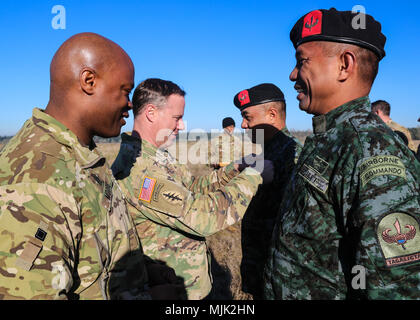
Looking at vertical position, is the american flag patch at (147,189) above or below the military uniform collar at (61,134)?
→ below

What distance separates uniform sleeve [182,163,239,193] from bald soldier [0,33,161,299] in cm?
147

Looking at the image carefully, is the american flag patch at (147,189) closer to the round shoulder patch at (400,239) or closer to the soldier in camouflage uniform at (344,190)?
the soldier in camouflage uniform at (344,190)

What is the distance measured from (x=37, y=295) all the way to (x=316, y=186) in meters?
1.52

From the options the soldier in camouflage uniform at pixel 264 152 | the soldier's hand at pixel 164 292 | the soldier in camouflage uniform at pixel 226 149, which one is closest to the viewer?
the soldier's hand at pixel 164 292

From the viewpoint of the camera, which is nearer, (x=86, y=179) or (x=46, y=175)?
(x=46, y=175)

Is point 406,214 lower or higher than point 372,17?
lower

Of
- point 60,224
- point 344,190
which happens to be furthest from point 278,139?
point 60,224

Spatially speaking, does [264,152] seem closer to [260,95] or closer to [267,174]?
[260,95]

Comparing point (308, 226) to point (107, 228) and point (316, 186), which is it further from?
point (107, 228)

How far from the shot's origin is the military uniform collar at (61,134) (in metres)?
1.50

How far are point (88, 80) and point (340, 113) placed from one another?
160 cm

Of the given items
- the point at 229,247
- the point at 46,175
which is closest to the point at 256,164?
the point at 46,175

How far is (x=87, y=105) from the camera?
1619 mm

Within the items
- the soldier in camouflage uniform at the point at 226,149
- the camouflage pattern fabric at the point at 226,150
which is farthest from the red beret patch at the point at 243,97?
the camouflage pattern fabric at the point at 226,150
